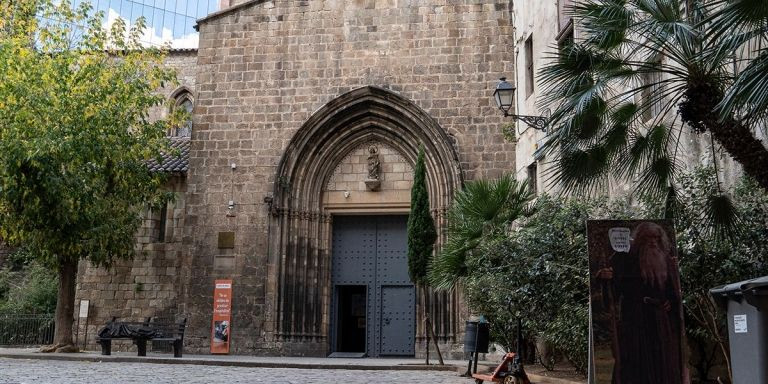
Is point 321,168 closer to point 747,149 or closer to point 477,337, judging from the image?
point 477,337

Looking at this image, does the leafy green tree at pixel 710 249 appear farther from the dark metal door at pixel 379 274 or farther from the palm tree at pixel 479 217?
the dark metal door at pixel 379 274

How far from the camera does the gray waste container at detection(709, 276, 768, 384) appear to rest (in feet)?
18.6

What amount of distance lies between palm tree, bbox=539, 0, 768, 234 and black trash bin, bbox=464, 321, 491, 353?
2.78m

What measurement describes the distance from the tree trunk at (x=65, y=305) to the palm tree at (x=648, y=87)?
505 inches

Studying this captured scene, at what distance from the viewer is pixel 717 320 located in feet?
27.4

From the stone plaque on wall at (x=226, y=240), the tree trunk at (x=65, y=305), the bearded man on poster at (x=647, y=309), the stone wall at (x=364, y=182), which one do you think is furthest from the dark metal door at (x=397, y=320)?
the bearded man on poster at (x=647, y=309)

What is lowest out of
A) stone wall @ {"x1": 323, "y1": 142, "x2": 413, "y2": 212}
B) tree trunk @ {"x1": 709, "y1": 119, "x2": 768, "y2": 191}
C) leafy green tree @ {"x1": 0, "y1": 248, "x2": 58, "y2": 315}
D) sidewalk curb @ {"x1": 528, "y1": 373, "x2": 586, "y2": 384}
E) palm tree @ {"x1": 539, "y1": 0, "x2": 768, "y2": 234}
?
sidewalk curb @ {"x1": 528, "y1": 373, "x2": 586, "y2": 384}

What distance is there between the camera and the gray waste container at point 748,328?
566 cm

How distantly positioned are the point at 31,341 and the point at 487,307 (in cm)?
1602

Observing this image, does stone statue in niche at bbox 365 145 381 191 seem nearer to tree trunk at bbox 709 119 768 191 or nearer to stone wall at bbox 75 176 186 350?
stone wall at bbox 75 176 186 350

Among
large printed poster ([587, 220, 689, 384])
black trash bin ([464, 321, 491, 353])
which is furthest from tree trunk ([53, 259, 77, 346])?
large printed poster ([587, 220, 689, 384])

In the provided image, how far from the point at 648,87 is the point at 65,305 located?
46.2 ft

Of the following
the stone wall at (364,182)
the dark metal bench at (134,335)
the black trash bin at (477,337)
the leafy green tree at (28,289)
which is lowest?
the dark metal bench at (134,335)

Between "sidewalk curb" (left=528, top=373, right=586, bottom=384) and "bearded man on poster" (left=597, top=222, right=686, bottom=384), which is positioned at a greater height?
"bearded man on poster" (left=597, top=222, right=686, bottom=384)
